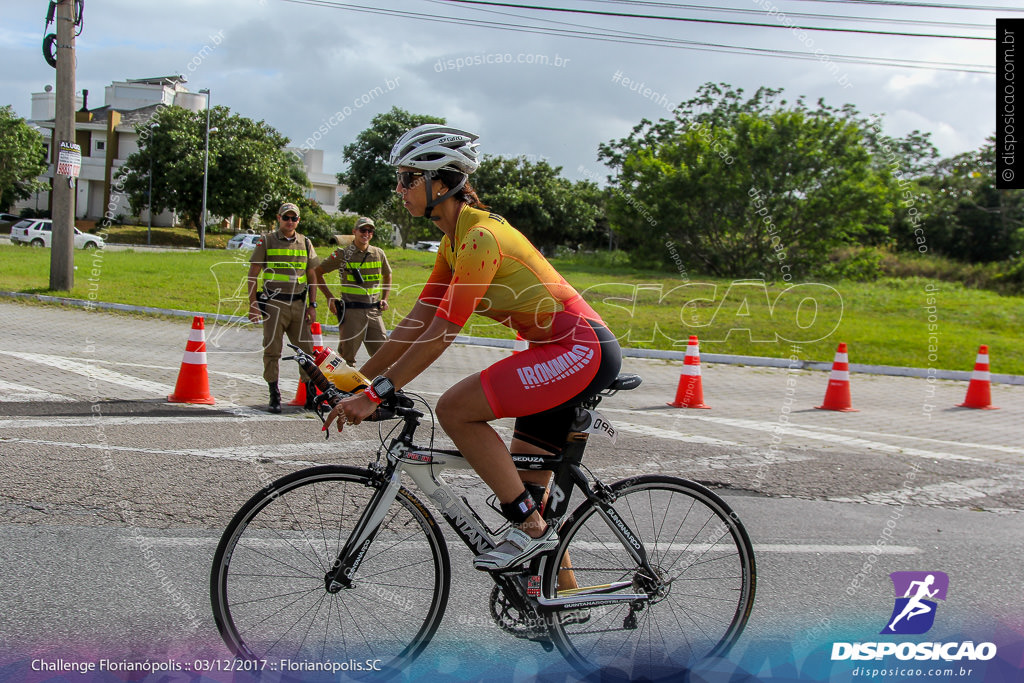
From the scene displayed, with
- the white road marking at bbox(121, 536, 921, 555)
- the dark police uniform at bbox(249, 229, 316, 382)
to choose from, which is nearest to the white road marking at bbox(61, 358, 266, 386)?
the dark police uniform at bbox(249, 229, 316, 382)

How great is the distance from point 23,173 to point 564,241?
38.8 metres

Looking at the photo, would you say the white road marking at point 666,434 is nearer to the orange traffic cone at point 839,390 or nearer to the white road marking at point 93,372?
the orange traffic cone at point 839,390

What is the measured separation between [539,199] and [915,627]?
40.1 m

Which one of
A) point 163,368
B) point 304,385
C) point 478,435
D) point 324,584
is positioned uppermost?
point 478,435

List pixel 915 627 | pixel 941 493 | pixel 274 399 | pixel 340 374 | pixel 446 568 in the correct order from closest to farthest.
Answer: pixel 340 374
pixel 446 568
pixel 915 627
pixel 941 493
pixel 274 399

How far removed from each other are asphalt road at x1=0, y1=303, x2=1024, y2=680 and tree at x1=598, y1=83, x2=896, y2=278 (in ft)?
54.6

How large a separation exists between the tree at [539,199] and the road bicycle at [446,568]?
37191 mm

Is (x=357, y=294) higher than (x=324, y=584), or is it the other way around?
(x=357, y=294)

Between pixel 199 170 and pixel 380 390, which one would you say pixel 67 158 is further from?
pixel 199 170

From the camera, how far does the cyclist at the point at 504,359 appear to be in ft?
10.1

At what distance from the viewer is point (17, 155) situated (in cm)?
5800

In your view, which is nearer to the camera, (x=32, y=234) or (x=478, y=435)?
(x=478, y=435)

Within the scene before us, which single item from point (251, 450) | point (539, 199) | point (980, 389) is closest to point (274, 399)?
point (251, 450)

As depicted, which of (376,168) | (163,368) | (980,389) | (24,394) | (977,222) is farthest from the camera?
(376,168)
